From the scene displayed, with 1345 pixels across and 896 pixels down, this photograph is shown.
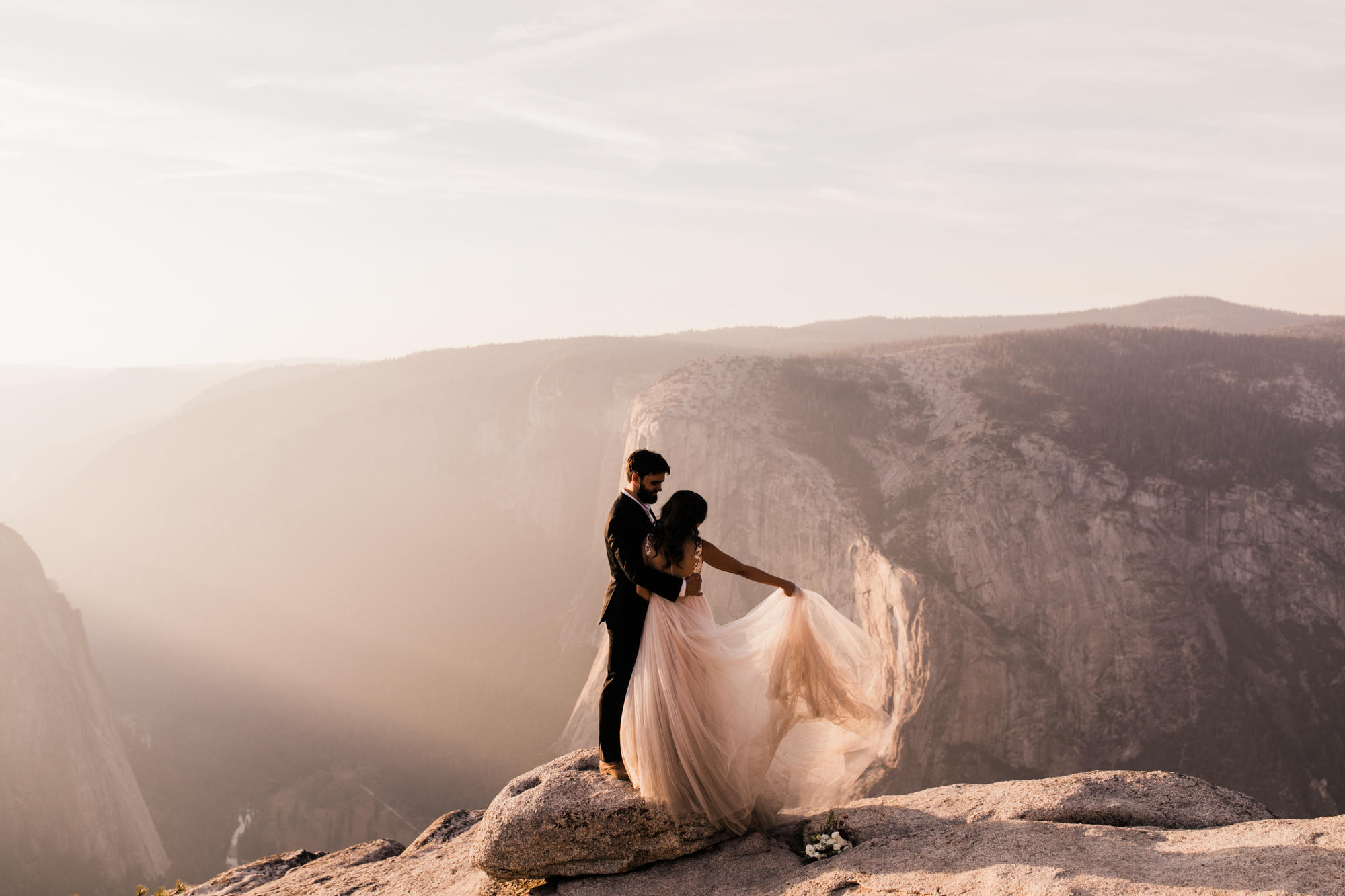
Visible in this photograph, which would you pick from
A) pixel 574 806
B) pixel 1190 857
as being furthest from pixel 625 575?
pixel 1190 857

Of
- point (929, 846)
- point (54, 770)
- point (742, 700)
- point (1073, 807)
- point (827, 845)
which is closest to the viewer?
point (929, 846)

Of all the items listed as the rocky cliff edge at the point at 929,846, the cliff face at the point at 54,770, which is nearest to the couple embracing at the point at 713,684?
the rocky cliff edge at the point at 929,846

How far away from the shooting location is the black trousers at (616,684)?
21.2 ft

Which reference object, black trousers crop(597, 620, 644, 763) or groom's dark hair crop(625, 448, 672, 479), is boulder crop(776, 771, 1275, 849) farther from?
groom's dark hair crop(625, 448, 672, 479)

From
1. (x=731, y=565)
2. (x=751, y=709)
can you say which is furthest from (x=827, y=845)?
(x=731, y=565)

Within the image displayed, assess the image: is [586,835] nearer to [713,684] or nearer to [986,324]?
[713,684]

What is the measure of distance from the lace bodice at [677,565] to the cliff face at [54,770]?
102 feet

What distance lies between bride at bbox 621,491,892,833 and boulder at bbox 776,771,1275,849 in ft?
1.68

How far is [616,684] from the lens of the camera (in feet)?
21.6

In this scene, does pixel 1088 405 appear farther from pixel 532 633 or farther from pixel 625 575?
pixel 625 575

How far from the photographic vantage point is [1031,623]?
90.4ft

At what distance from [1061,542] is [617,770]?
27.7 meters

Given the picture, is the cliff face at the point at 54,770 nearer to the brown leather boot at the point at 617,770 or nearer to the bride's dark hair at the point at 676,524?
the brown leather boot at the point at 617,770

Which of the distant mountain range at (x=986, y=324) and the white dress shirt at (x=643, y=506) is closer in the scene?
the white dress shirt at (x=643, y=506)
